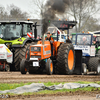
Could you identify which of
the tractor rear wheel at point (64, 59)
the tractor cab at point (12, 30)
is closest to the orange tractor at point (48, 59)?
the tractor rear wheel at point (64, 59)

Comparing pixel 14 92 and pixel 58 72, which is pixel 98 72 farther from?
pixel 14 92

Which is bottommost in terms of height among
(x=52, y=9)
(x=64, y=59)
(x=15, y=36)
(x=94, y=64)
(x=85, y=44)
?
(x=94, y=64)

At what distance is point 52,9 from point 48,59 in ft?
8.54

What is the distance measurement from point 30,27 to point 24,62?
5.17 m

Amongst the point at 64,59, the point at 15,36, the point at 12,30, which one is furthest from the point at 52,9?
the point at 12,30

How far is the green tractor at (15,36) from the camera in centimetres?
1516

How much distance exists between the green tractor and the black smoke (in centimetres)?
258

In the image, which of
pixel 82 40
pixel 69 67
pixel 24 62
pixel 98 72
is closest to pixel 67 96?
pixel 24 62

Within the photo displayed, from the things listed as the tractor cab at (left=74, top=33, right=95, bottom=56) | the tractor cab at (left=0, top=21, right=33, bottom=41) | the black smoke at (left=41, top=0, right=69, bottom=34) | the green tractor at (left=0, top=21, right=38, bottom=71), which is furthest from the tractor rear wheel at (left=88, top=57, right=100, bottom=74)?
the tractor cab at (left=0, top=21, right=33, bottom=41)

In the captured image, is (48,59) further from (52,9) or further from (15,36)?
(15,36)

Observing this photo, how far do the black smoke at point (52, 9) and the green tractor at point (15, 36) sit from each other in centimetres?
258

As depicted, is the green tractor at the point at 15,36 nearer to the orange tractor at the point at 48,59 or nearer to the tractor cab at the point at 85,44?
the orange tractor at the point at 48,59

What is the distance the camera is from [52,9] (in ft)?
43.9

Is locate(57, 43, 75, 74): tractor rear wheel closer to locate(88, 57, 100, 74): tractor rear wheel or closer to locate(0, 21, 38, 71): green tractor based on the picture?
locate(88, 57, 100, 74): tractor rear wheel
